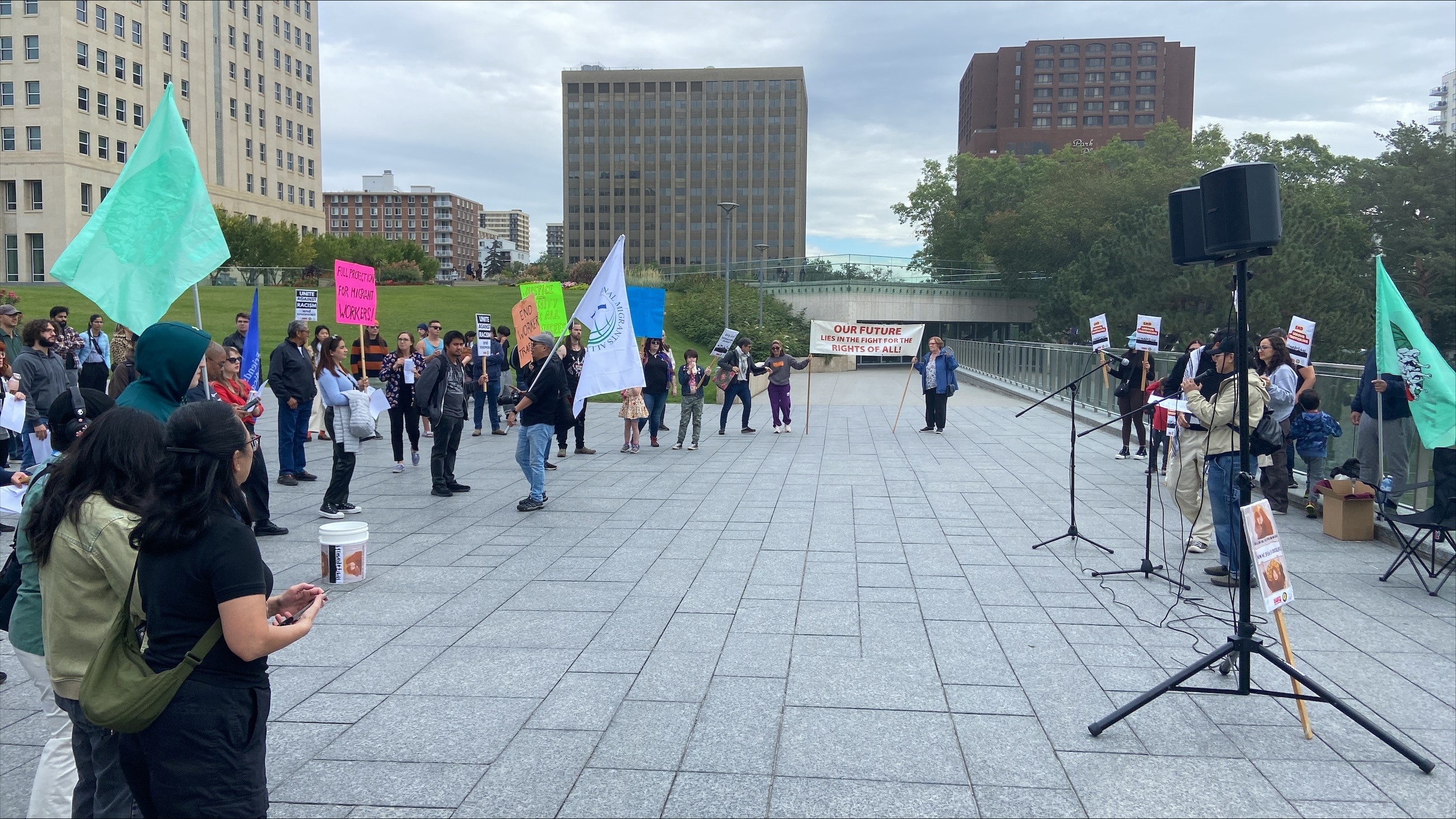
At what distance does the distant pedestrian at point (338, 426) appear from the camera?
30.5ft

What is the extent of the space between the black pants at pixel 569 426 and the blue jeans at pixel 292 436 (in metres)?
2.93

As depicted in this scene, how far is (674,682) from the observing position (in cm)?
516

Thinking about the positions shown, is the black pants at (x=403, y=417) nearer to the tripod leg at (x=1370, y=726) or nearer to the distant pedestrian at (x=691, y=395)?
the distant pedestrian at (x=691, y=395)

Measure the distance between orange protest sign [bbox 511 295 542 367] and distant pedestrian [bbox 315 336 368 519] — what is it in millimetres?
5472

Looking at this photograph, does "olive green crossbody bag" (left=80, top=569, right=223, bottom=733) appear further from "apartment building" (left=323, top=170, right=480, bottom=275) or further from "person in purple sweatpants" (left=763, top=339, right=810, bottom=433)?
"apartment building" (left=323, top=170, right=480, bottom=275)

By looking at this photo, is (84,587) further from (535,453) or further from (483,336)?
(483,336)

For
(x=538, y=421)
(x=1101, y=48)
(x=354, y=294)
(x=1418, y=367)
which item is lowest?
(x=538, y=421)

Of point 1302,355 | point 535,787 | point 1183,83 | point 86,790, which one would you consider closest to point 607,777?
point 535,787

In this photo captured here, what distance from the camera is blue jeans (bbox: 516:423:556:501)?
33.3 ft

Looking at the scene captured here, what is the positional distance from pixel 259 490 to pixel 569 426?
3.97 meters

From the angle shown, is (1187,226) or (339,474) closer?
(1187,226)

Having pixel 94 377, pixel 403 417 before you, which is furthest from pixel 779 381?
pixel 94 377

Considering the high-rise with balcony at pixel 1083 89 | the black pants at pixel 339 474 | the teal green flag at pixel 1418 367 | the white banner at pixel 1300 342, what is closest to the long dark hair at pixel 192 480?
the black pants at pixel 339 474

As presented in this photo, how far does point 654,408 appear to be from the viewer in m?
16.7
